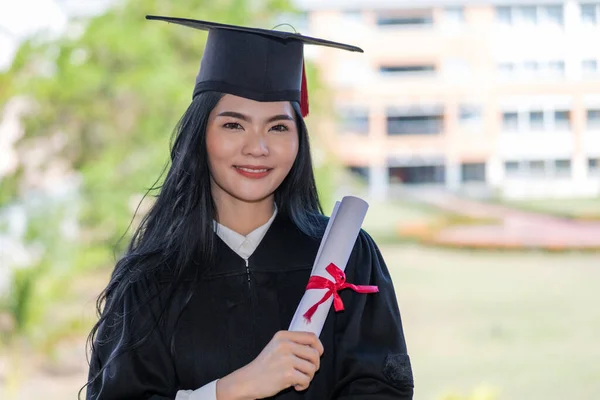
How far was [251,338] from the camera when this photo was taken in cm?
134

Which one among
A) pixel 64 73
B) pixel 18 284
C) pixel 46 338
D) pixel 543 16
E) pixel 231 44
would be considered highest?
pixel 543 16

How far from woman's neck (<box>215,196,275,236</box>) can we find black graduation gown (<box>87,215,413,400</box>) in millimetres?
33

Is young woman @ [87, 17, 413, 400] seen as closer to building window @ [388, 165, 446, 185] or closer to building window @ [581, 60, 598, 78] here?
building window @ [581, 60, 598, 78]

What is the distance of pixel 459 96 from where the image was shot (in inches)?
573

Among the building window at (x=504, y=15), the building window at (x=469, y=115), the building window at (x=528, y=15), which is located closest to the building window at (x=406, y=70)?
the building window at (x=469, y=115)

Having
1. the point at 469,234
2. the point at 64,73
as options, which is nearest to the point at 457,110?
the point at 469,234

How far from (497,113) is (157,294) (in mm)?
13827

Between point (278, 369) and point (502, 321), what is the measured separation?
1265 centimetres

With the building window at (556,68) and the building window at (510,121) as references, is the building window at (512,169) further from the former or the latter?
the building window at (556,68)

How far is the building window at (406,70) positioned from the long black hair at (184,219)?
1299 cm

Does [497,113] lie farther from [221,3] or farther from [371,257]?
[371,257]

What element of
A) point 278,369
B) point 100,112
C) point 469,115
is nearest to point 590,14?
point 469,115

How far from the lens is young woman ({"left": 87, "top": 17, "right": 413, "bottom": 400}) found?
1283 mm

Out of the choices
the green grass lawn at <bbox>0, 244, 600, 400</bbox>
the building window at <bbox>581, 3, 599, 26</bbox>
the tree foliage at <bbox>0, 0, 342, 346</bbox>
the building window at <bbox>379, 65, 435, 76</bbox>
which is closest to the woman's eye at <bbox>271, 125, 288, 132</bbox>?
the tree foliage at <bbox>0, 0, 342, 346</bbox>
